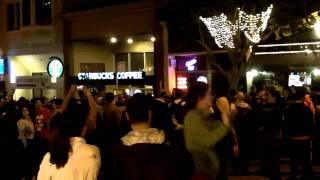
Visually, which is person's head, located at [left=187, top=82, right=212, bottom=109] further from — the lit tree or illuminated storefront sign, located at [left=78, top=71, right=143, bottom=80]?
illuminated storefront sign, located at [left=78, top=71, right=143, bottom=80]

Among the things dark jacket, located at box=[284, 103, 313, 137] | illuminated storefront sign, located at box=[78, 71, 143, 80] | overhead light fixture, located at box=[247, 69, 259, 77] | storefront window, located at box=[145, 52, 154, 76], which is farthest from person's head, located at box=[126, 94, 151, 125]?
storefront window, located at box=[145, 52, 154, 76]

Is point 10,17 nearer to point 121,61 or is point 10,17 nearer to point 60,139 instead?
point 121,61

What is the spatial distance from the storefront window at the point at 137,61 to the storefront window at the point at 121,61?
0.40m

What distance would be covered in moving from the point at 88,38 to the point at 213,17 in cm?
1059

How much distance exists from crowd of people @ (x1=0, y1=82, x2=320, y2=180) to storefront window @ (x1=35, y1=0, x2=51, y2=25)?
43.2 feet

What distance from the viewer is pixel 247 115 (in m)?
12.8

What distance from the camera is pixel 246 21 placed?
53.8 ft

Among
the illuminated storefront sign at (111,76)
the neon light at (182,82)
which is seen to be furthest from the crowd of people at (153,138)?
the illuminated storefront sign at (111,76)

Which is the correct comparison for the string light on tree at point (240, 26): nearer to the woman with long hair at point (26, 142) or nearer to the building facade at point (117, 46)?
the building facade at point (117, 46)

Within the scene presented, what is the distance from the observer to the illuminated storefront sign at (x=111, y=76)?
23.2 m

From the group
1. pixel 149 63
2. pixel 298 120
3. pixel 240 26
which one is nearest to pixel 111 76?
pixel 149 63

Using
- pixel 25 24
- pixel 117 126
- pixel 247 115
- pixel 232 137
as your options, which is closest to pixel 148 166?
pixel 232 137

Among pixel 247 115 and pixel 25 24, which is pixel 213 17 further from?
pixel 25 24

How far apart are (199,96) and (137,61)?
2137 centimetres
